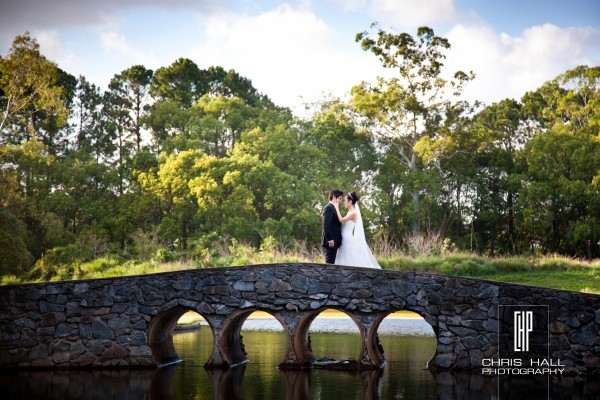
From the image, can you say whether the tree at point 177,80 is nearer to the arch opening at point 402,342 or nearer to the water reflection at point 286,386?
the arch opening at point 402,342

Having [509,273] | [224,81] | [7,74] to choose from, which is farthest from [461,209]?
[7,74]

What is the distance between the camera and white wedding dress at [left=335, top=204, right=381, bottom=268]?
1473 centimetres

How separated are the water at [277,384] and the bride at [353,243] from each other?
79.7 inches

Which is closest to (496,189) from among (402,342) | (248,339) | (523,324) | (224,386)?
(402,342)

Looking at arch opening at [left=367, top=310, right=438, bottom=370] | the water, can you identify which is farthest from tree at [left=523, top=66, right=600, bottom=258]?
the water

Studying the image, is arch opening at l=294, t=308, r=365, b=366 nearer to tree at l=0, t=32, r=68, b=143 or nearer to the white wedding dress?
→ the white wedding dress

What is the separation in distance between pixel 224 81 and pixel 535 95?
Result: 17.5 metres

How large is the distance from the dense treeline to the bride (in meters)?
14.7

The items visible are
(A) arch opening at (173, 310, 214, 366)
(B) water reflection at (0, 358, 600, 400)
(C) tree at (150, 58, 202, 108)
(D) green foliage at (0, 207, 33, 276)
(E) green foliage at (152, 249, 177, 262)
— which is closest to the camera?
(B) water reflection at (0, 358, 600, 400)

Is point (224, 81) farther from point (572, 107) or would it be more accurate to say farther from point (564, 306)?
point (564, 306)

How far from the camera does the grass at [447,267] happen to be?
24.2m

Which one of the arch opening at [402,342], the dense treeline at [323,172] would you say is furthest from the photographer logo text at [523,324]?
the dense treeline at [323,172]

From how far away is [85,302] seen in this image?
14.4 m

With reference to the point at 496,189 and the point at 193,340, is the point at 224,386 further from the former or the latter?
the point at 496,189
